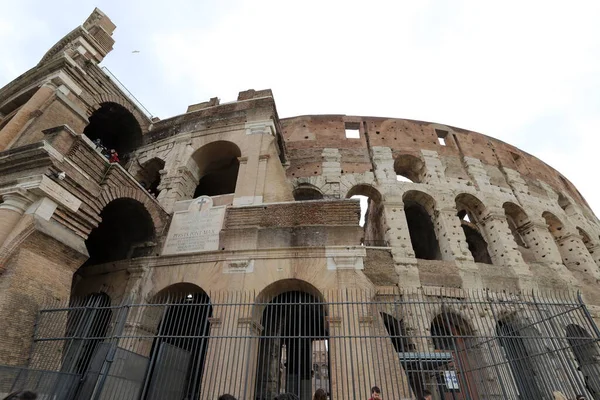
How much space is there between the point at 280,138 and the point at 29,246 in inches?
318

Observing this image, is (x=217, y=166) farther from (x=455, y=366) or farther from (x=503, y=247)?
(x=503, y=247)

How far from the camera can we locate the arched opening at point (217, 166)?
10922 millimetres

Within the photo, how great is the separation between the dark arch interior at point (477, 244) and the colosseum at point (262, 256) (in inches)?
5.8

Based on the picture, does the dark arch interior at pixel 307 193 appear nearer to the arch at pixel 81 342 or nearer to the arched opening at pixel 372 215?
the arched opening at pixel 372 215

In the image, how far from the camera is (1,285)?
215 inches

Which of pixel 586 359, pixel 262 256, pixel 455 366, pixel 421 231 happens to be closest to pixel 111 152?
pixel 262 256

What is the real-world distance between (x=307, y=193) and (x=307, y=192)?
7 cm

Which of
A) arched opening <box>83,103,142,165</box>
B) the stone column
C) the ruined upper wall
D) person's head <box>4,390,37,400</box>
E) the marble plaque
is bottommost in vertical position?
person's head <box>4,390,37,400</box>

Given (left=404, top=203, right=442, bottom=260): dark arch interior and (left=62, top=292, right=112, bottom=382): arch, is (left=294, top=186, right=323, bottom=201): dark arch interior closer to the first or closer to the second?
(left=404, top=203, right=442, bottom=260): dark arch interior

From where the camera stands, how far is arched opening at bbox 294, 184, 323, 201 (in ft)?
43.3

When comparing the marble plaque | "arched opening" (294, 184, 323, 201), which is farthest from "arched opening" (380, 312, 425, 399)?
"arched opening" (294, 184, 323, 201)

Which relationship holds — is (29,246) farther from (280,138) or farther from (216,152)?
(280,138)

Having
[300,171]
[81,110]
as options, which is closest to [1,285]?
[81,110]

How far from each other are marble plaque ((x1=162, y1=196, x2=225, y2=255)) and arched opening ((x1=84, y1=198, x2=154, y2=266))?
27.2 inches
